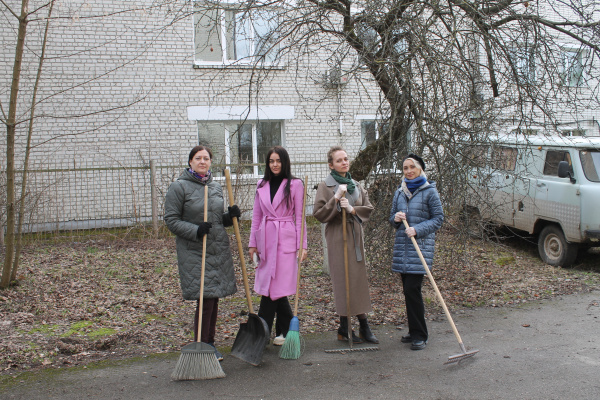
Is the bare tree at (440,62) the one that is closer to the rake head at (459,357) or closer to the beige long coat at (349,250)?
the beige long coat at (349,250)

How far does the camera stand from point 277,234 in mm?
4488

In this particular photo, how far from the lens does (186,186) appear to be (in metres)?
4.25

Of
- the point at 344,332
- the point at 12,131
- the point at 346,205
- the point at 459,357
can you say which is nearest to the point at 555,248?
the point at 459,357

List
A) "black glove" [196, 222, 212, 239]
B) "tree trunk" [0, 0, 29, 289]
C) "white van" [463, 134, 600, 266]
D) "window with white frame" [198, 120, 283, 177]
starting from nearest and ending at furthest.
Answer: "black glove" [196, 222, 212, 239] → "tree trunk" [0, 0, 29, 289] → "white van" [463, 134, 600, 266] → "window with white frame" [198, 120, 283, 177]

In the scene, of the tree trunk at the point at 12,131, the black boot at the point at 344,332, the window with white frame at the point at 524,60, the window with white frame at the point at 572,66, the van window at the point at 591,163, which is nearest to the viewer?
the black boot at the point at 344,332

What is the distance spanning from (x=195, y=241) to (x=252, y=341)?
3.02 ft

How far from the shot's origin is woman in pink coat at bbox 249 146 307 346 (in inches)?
176

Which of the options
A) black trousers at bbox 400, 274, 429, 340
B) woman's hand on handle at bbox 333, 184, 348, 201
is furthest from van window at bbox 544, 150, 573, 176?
woman's hand on handle at bbox 333, 184, 348, 201

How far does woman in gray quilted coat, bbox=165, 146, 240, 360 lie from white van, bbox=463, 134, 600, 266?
3.18 meters

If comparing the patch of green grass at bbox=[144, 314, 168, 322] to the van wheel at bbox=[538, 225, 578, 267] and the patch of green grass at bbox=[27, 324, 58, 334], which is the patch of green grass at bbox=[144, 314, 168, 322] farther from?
the van wheel at bbox=[538, 225, 578, 267]

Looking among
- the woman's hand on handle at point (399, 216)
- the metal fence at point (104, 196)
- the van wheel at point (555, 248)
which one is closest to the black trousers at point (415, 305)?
the woman's hand on handle at point (399, 216)

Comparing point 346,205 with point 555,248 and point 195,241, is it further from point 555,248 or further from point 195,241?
point 555,248

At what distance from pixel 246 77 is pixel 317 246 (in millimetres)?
4368

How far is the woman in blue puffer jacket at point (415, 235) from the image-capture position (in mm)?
4512
